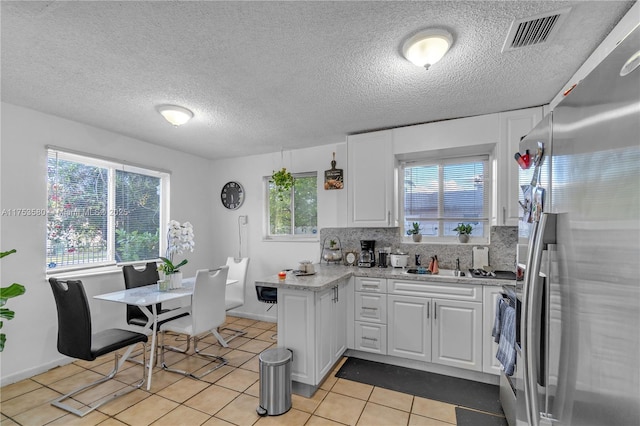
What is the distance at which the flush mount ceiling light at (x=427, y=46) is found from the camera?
63.6 inches

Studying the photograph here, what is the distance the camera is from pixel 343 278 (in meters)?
2.72

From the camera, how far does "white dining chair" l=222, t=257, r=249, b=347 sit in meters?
3.51

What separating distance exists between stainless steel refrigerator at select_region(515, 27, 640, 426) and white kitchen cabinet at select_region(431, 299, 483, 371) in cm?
180

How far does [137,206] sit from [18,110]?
1.45 metres

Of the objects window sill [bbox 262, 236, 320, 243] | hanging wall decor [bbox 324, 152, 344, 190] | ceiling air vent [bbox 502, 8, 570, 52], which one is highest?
ceiling air vent [bbox 502, 8, 570, 52]

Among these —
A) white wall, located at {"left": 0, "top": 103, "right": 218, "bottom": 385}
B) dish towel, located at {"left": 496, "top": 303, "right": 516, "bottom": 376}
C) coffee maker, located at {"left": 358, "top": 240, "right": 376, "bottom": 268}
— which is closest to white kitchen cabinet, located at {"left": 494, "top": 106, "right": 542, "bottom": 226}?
dish towel, located at {"left": 496, "top": 303, "right": 516, "bottom": 376}

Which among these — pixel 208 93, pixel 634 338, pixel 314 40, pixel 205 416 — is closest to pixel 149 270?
pixel 205 416

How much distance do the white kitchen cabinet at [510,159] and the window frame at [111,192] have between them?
406 centimetres

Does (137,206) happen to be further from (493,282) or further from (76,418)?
(493,282)

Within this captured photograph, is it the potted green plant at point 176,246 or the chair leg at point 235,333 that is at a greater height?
the potted green plant at point 176,246

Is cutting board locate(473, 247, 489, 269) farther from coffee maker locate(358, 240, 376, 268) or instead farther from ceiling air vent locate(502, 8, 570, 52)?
ceiling air vent locate(502, 8, 570, 52)

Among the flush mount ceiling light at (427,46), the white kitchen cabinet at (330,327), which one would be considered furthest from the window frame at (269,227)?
the flush mount ceiling light at (427,46)

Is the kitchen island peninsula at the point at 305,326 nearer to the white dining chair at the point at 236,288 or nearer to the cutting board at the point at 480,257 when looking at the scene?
the white dining chair at the point at 236,288

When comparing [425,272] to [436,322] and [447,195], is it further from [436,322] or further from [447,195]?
[447,195]
